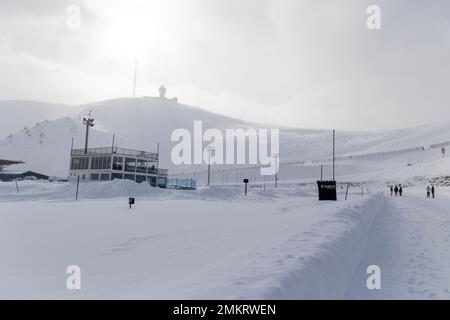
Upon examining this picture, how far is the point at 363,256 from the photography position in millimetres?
10359

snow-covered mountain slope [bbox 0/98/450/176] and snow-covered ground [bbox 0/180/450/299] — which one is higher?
snow-covered mountain slope [bbox 0/98/450/176]

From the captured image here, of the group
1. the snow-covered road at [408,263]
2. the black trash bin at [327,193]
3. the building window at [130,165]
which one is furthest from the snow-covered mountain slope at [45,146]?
the snow-covered road at [408,263]

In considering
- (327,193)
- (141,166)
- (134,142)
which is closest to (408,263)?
(327,193)

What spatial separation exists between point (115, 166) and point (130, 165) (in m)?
2.63

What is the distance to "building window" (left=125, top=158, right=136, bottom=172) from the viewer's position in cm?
6391

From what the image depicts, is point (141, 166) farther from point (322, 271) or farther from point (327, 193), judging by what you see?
point (322, 271)

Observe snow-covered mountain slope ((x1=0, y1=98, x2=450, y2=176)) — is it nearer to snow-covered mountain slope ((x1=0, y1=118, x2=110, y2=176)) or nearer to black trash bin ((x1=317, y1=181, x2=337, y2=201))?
snow-covered mountain slope ((x1=0, y1=118, x2=110, y2=176))

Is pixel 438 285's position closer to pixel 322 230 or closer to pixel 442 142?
pixel 322 230

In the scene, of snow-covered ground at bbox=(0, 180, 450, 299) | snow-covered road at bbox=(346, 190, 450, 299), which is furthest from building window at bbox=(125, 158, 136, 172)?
snow-covered road at bbox=(346, 190, 450, 299)

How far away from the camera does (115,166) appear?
62.7 m

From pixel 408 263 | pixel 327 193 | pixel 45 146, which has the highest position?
pixel 45 146

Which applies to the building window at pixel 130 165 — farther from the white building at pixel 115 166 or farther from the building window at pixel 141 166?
the building window at pixel 141 166

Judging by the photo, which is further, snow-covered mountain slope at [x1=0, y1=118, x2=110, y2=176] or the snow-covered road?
snow-covered mountain slope at [x1=0, y1=118, x2=110, y2=176]

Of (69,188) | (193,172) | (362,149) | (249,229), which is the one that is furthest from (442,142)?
(249,229)
